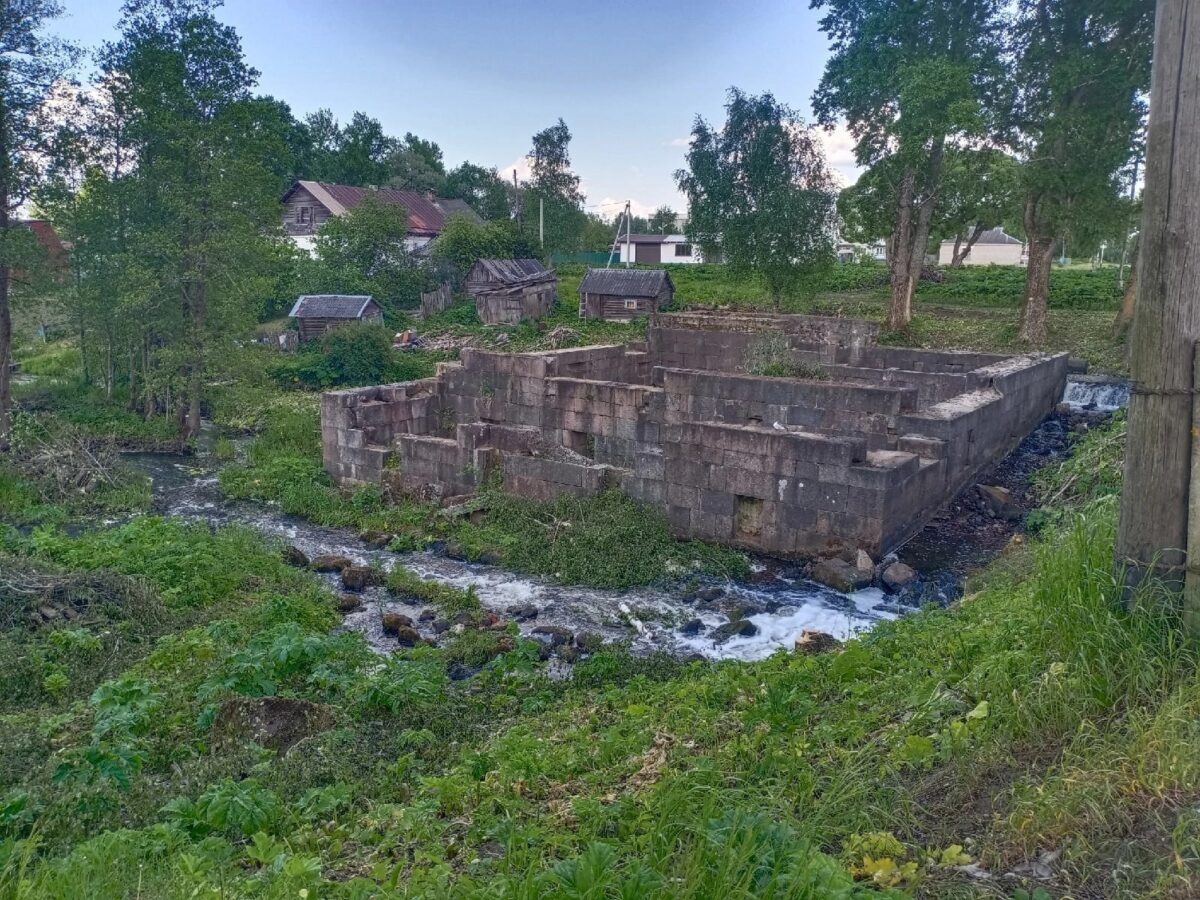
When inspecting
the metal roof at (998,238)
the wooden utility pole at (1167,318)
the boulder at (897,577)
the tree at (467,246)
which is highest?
the metal roof at (998,238)

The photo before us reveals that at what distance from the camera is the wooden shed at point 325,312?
29688mm

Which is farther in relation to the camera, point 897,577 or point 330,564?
point 330,564

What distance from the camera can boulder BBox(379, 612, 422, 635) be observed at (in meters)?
9.66

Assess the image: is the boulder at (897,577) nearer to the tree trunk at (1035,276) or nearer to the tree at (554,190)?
the tree trunk at (1035,276)

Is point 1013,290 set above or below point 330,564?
above

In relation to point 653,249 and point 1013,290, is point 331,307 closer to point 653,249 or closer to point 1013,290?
point 1013,290

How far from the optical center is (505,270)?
112 ft

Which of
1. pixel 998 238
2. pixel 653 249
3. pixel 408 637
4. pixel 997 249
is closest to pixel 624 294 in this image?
pixel 408 637

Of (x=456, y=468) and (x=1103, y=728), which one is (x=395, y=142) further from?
(x=1103, y=728)

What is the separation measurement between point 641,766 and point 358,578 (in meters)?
7.47

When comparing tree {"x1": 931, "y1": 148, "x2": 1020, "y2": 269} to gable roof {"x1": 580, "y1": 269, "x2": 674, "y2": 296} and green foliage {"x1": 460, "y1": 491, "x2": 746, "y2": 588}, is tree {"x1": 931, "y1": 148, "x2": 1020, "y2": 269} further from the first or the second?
green foliage {"x1": 460, "y1": 491, "x2": 746, "y2": 588}

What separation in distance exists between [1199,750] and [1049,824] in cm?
62

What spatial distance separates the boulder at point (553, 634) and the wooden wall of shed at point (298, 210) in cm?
3538

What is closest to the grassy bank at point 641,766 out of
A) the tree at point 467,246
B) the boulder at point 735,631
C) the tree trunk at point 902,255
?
the boulder at point 735,631
